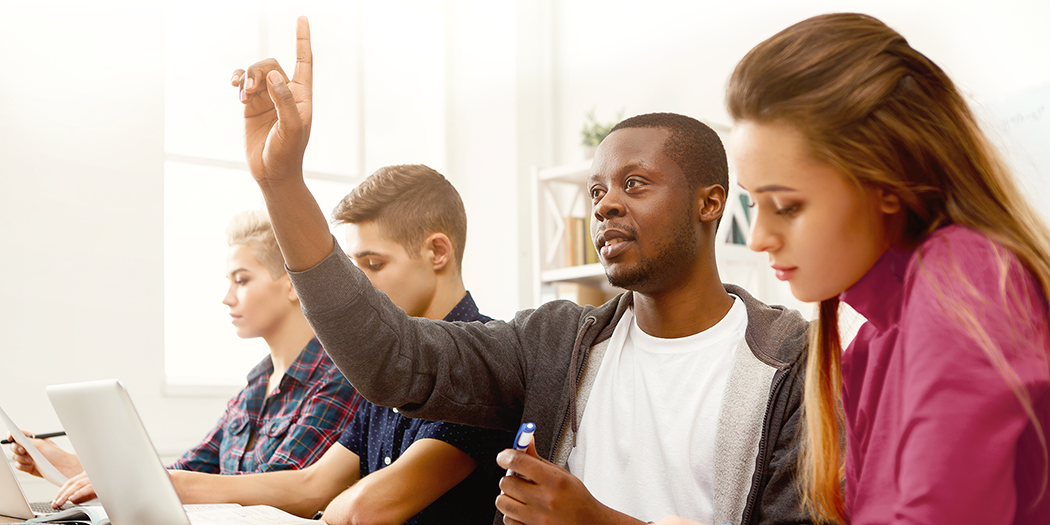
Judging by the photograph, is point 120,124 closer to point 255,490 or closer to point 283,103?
point 255,490

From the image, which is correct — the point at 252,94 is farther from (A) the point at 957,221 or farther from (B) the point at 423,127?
(B) the point at 423,127

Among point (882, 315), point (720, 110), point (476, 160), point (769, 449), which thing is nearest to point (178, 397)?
point (476, 160)

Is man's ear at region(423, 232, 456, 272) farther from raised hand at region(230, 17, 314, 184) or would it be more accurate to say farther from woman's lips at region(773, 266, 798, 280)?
woman's lips at region(773, 266, 798, 280)

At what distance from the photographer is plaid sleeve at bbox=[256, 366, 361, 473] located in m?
1.86

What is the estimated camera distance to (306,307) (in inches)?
42.6

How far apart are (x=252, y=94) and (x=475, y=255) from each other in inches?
124

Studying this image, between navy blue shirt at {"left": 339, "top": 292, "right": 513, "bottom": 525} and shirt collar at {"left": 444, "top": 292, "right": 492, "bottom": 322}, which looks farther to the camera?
shirt collar at {"left": 444, "top": 292, "right": 492, "bottom": 322}

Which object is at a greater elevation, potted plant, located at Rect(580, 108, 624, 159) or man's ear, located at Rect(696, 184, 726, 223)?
potted plant, located at Rect(580, 108, 624, 159)

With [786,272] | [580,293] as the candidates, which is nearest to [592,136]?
[580,293]

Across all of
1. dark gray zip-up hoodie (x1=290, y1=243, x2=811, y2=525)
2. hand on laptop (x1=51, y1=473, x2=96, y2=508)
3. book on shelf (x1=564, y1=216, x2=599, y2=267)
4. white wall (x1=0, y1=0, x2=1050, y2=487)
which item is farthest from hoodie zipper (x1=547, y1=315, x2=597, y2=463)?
book on shelf (x1=564, y1=216, x2=599, y2=267)

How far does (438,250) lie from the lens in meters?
1.80

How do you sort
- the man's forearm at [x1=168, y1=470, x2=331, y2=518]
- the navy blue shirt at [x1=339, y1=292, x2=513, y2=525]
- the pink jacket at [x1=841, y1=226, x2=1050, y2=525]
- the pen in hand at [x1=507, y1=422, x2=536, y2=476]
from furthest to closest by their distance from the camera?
1. the man's forearm at [x1=168, y1=470, x2=331, y2=518]
2. the navy blue shirt at [x1=339, y1=292, x2=513, y2=525]
3. the pen in hand at [x1=507, y1=422, x2=536, y2=476]
4. the pink jacket at [x1=841, y1=226, x2=1050, y2=525]

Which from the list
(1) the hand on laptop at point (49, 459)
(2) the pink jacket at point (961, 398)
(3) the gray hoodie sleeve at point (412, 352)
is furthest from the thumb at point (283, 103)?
(1) the hand on laptop at point (49, 459)

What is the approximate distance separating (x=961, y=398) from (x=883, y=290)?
0.56 feet
